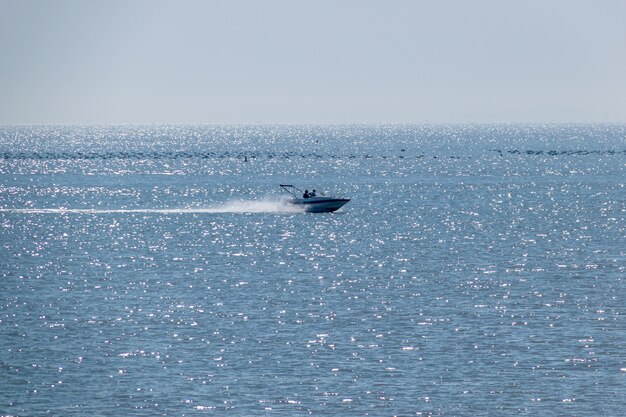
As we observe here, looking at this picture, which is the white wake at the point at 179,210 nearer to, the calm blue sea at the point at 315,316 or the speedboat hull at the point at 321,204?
the speedboat hull at the point at 321,204

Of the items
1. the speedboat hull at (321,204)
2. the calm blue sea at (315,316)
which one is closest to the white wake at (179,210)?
the speedboat hull at (321,204)

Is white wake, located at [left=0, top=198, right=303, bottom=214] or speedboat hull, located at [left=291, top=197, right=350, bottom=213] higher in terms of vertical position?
speedboat hull, located at [left=291, top=197, right=350, bottom=213]

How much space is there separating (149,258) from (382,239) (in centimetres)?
2158

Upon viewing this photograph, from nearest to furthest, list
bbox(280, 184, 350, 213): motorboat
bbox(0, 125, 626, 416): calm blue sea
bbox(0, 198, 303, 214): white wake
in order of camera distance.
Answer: bbox(0, 125, 626, 416): calm blue sea, bbox(280, 184, 350, 213): motorboat, bbox(0, 198, 303, 214): white wake

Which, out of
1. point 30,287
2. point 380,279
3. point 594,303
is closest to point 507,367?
point 594,303

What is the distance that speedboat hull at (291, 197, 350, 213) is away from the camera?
12750 centimetres

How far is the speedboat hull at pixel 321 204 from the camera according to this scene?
127500 millimetres

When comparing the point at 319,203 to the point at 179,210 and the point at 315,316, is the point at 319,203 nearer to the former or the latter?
the point at 179,210

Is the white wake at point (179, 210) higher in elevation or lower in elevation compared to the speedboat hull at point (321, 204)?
lower

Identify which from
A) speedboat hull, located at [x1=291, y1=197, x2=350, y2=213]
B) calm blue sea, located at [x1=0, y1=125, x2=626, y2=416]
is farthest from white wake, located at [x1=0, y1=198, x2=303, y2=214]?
calm blue sea, located at [x1=0, y1=125, x2=626, y2=416]

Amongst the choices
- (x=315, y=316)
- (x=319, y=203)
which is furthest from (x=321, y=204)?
(x=315, y=316)

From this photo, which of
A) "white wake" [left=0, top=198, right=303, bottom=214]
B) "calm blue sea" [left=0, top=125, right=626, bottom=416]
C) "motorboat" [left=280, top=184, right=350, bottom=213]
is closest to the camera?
"calm blue sea" [left=0, top=125, right=626, bottom=416]

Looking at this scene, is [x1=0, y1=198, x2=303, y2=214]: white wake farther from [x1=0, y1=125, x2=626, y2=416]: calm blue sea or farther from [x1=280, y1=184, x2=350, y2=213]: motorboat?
[x1=0, y1=125, x2=626, y2=416]: calm blue sea

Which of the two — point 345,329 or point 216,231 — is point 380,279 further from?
point 216,231
